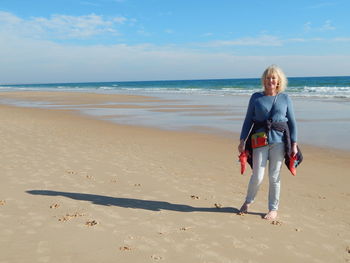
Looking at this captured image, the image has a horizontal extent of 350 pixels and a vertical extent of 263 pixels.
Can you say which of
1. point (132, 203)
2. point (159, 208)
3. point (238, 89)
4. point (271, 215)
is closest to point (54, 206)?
point (132, 203)

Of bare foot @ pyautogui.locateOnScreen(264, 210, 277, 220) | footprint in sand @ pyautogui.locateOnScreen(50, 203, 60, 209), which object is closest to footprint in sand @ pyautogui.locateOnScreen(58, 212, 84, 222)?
footprint in sand @ pyautogui.locateOnScreen(50, 203, 60, 209)

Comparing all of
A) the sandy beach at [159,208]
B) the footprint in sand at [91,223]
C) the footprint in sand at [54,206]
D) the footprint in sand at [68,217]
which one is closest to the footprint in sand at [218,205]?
the sandy beach at [159,208]

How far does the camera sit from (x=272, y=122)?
423 cm

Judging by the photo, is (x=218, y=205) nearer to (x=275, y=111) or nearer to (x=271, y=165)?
(x=271, y=165)

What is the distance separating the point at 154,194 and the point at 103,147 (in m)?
4.21

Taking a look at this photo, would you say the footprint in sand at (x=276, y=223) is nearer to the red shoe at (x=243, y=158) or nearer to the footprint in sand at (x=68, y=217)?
the red shoe at (x=243, y=158)

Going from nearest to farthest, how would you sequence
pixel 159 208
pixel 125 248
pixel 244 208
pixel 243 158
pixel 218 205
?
pixel 125 248 < pixel 243 158 < pixel 244 208 < pixel 159 208 < pixel 218 205

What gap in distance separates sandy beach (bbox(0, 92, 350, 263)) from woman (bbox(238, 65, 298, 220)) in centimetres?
79

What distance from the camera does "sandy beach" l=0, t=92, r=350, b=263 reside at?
11.9 feet

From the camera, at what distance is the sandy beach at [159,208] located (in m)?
3.62

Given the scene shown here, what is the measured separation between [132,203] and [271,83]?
8.27 ft

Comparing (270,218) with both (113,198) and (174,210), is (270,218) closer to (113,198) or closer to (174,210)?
(174,210)

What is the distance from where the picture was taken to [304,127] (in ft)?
42.2

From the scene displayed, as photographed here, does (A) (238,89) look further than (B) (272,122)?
Yes
